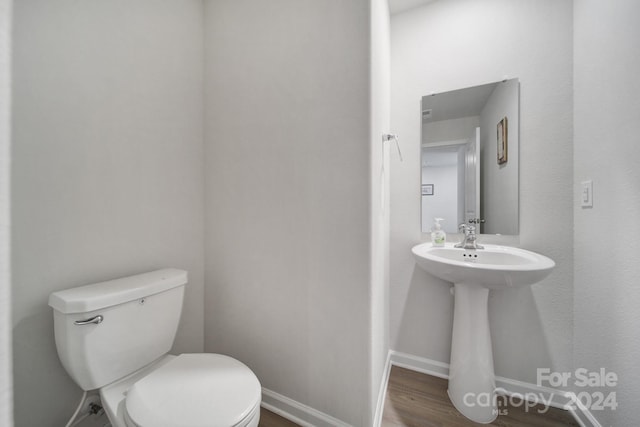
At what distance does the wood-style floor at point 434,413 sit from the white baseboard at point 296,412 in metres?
0.30

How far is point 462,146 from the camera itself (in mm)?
1538

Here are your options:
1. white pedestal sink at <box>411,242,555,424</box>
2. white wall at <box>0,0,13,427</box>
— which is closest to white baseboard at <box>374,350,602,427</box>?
white pedestal sink at <box>411,242,555,424</box>

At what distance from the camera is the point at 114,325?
2.88 ft

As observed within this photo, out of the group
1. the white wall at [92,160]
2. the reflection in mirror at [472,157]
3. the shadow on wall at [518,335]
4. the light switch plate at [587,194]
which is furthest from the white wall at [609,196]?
the white wall at [92,160]

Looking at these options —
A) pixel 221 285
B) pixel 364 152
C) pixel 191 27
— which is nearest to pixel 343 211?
pixel 364 152

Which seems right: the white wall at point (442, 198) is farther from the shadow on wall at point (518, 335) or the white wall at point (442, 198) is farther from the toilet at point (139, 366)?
the toilet at point (139, 366)

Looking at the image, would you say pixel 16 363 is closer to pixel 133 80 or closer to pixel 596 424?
pixel 133 80

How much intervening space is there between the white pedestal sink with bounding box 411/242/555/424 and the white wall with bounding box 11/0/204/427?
4.53 feet

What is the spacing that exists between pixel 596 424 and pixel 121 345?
2.04 meters

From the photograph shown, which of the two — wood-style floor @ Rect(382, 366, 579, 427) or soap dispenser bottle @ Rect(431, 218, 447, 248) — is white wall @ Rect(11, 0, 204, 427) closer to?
wood-style floor @ Rect(382, 366, 579, 427)

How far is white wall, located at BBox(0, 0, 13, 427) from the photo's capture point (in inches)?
11.6

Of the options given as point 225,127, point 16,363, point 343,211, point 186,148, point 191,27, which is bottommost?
point 16,363

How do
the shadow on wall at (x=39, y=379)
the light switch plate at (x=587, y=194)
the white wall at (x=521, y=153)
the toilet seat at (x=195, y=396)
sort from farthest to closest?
1. the white wall at (x=521, y=153)
2. the light switch plate at (x=587, y=194)
3. the shadow on wall at (x=39, y=379)
4. the toilet seat at (x=195, y=396)

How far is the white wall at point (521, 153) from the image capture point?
4.12 ft
